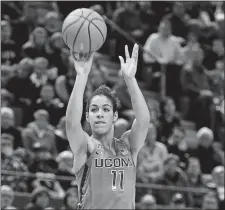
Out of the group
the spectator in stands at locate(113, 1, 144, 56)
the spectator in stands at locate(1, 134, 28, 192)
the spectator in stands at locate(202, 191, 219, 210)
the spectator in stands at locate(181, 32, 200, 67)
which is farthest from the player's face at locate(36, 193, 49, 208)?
the spectator in stands at locate(181, 32, 200, 67)

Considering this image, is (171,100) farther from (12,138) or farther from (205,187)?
(12,138)

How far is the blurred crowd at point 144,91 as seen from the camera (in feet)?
43.9

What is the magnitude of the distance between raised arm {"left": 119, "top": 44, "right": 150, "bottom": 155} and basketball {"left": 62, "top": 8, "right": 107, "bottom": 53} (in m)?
0.44

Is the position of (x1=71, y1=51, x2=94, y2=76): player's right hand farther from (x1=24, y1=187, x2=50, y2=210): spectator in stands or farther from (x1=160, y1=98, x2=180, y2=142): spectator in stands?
(x1=160, y1=98, x2=180, y2=142): spectator in stands

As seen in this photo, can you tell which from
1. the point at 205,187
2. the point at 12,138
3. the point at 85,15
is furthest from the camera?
the point at 205,187

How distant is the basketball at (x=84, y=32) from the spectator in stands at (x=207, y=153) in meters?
7.30

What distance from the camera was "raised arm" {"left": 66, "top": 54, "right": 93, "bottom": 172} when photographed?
7.48 meters

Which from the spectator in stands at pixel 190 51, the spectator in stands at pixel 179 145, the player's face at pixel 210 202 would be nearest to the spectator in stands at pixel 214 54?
the spectator in stands at pixel 190 51

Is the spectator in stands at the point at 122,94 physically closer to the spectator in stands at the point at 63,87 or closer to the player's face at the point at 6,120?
the spectator in stands at the point at 63,87

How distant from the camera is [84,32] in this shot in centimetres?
831

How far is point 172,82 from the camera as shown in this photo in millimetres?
16766

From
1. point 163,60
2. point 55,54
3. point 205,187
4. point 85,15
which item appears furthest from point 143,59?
point 85,15

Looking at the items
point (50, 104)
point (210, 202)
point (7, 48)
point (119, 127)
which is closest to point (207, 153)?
point (210, 202)

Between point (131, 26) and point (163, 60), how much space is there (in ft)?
3.65
